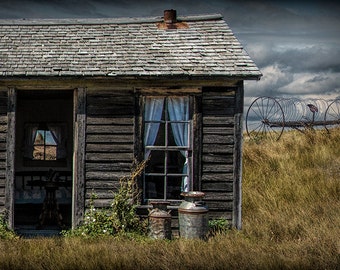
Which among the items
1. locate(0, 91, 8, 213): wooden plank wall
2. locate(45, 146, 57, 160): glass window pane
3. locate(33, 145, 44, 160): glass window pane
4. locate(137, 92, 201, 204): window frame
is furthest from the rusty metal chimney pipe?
locate(33, 145, 44, 160): glass window pane

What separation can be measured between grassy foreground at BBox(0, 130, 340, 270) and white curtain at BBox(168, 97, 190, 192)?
1.40 m

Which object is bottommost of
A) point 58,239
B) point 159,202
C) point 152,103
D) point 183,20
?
point 58,239

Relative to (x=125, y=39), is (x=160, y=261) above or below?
below

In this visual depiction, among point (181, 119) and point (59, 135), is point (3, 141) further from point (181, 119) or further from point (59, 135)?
point (59, 135)

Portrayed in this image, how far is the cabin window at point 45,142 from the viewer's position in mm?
15211

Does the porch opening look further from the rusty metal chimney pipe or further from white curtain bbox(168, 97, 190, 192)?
white curtain bbox(168, 97, 190, 192)

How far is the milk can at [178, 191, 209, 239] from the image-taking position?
30.1ft

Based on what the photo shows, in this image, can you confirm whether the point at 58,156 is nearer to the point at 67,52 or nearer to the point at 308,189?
the point at 67,52

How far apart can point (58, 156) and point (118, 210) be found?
6.31 meters

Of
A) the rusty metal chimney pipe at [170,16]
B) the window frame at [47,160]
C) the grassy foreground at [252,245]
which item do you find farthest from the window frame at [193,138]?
the window frame at [47,160]

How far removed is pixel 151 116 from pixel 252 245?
2.98 m

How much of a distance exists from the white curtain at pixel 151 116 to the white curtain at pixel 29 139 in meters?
6.30

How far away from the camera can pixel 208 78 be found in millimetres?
9531

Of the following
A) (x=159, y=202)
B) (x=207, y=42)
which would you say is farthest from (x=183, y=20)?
(x=159, y=202)
